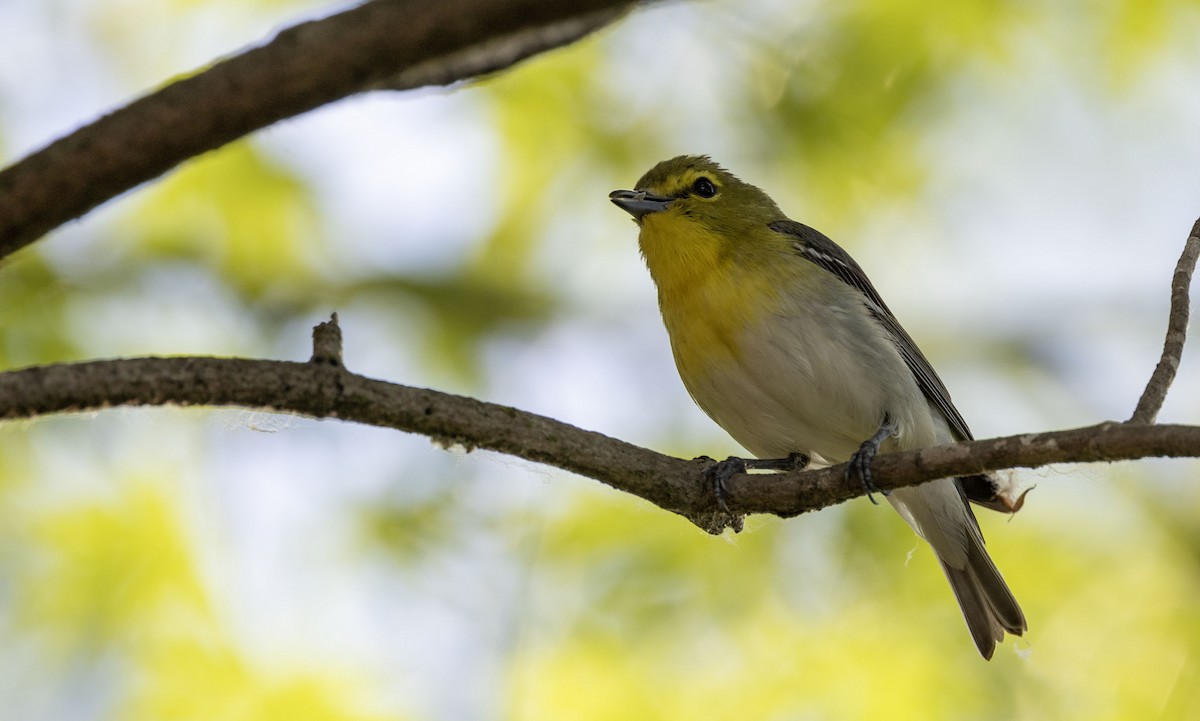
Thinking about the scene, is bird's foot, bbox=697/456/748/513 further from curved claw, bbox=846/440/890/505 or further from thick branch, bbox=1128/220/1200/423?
thick branch, bbox=1128/220/1200/423

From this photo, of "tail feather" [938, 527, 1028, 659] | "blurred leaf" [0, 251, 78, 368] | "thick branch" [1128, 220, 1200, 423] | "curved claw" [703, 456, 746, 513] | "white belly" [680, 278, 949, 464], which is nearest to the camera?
"thick branch" [1128, 220, 1200, 423]

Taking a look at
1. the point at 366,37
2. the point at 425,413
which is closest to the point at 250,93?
the point at 366,37

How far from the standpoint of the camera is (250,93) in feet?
7.46

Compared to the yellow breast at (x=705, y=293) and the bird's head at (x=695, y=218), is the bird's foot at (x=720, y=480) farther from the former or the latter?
the bird's head at (x=695, y=218)

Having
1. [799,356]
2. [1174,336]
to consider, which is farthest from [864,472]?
[799,356]

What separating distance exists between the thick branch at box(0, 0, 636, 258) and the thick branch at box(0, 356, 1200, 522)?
42 cm

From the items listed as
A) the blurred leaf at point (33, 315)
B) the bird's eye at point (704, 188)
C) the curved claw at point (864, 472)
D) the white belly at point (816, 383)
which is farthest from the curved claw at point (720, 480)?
the blurred leaf at point (33, 315)

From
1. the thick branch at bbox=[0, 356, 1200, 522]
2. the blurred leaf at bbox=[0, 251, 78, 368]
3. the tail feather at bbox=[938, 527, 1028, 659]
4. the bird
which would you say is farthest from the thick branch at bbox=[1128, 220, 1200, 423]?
the blurred leaf at bbox=[0, 251, 78, 368]

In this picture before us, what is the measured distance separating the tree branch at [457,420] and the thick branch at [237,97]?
1.41 ft

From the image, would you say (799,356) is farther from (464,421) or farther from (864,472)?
(464,421)

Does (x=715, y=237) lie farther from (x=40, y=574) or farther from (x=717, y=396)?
(x=40, y=574)

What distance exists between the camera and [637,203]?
580 centimetres

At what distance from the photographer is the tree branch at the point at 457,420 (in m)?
2.66

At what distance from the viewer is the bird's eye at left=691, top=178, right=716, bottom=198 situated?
19.6ft
